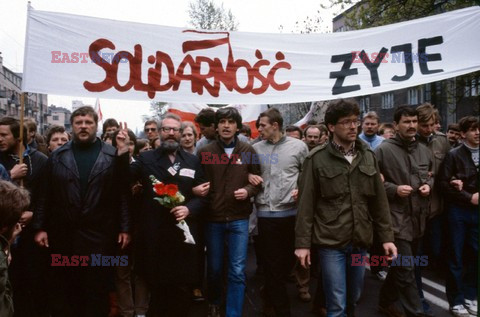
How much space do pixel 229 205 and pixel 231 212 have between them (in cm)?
7

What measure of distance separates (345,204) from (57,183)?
2478 millimetres

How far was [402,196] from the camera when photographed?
4176 mm

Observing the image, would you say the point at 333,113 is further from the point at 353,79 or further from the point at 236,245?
the point at 236,245

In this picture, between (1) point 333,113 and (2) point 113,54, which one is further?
(2) point 113,54

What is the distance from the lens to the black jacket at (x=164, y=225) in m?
3.93

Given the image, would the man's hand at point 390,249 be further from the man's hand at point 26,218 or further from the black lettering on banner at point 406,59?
the man's hand at point 26,218

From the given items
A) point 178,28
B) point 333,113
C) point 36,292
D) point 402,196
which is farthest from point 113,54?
point 402,196

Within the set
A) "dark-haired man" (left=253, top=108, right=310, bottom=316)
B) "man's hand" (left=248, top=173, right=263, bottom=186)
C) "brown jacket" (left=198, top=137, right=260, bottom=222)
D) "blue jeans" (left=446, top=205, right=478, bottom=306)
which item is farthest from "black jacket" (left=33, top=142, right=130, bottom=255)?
"blue jeans" (left=446, top=205, right=478, bottom=306)

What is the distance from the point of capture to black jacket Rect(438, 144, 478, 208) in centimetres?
470

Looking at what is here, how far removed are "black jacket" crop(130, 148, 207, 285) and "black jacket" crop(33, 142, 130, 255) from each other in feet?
0.81

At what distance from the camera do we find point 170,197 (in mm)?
3730

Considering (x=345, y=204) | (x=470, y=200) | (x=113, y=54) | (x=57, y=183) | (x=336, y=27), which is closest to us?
(x=345, y=204)

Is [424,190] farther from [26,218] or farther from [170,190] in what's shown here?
[26,218]

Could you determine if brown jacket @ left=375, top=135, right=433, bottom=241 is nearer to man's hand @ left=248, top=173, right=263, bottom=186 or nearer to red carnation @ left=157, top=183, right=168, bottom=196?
man's hand @ left=248, top=173, right=263, bottom=186
